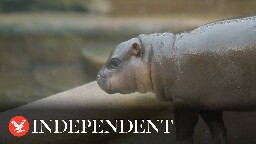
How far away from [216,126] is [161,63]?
46 cm

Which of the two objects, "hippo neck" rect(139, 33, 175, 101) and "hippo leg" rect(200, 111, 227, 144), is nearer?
"hippo neck" rect(139, 33, 175, 101)

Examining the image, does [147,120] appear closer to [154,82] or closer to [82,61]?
[154,82]

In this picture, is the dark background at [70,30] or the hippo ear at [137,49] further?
the dark background at [70,30]

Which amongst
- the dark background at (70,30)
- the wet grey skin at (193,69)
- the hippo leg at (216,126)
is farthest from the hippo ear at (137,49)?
the dark background at (70,30)

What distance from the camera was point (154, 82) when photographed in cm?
258

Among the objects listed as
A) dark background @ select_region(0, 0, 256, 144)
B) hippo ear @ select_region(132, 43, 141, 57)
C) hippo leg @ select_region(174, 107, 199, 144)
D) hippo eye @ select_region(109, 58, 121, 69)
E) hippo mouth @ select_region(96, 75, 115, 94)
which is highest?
dark background @ select_region(0, 0, 256, 144)

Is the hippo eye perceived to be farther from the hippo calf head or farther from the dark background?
the dark background

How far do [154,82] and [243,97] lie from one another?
0.40 m

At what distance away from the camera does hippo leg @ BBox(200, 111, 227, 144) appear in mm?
2742

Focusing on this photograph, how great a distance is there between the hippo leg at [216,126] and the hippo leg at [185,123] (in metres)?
0.16

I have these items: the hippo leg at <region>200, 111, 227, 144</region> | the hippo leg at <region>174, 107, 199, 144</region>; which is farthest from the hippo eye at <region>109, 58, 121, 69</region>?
the hippo leg at <region>200, 111, 227, 144</region>

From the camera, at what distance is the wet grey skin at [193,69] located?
8.02ft

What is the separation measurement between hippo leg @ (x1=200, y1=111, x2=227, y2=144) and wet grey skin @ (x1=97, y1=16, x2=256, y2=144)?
0.16 ft

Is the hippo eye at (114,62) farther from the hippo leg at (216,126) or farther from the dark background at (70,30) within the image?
the dark background at (70,30)
